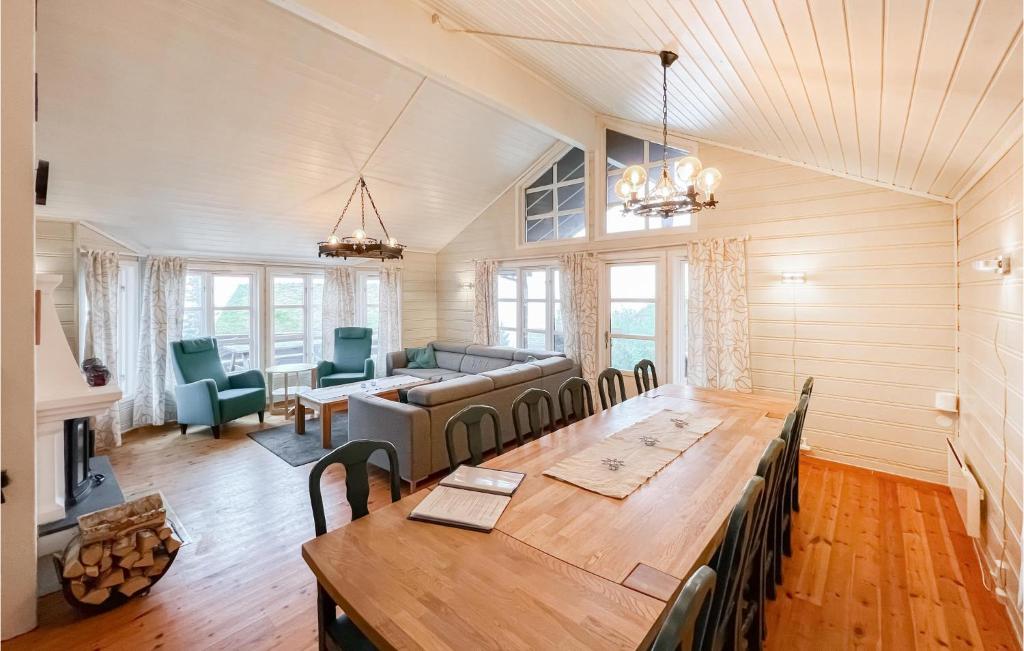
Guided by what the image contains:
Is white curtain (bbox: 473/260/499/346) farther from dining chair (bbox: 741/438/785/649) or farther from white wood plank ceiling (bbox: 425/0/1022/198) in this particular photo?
dining chair (bbox: 741/438/785/649)

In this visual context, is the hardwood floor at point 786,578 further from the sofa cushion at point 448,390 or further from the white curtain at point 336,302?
the white curtain at point 336,302

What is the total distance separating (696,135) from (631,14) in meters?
2.43

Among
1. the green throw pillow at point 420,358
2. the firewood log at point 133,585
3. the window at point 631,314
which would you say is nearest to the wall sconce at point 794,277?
the window at point 631,314

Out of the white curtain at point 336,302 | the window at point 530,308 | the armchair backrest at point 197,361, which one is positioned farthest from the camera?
the white curtain at point 336,302

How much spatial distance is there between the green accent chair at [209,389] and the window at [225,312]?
0.51m

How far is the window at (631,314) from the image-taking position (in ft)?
16.7

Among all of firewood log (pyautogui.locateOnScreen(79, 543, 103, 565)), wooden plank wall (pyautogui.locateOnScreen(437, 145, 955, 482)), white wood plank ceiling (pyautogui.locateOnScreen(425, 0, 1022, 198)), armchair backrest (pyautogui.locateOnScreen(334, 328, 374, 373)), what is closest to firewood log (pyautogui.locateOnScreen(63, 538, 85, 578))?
firewood log (pyautogui.locateOnScreen(79, 543, 103, 565))

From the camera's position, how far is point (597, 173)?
544cm

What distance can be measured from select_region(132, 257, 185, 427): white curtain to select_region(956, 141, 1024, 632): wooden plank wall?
7.07 meters

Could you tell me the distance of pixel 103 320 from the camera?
4.43 metres

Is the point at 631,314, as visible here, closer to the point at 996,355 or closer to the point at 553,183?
the point at 553,183

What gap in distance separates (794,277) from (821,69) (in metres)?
2.49

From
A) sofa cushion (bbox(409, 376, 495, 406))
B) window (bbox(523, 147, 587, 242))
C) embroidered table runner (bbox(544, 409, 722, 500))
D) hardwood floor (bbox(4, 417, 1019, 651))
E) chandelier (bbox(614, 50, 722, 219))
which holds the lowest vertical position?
hardwood floor (bbox(4, 417, 1019, 651))

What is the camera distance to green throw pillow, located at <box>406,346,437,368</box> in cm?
659
